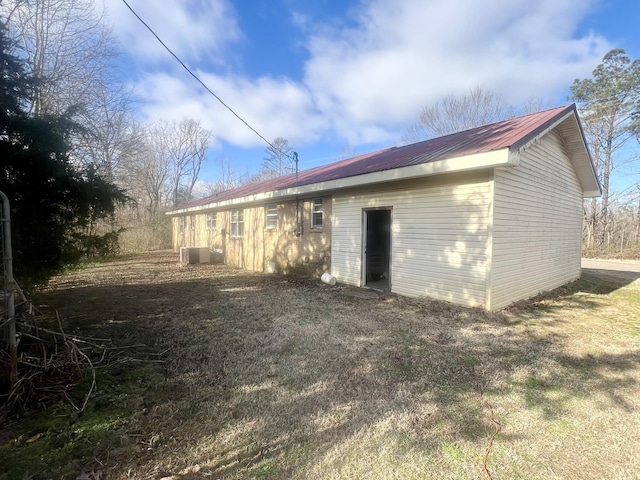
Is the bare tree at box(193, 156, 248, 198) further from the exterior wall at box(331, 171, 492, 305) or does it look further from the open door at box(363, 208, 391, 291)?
the exterior wall at box(331, 171, 492, 305)

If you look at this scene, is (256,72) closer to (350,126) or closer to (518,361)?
(518,361)

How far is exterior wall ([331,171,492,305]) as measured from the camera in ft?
18.7

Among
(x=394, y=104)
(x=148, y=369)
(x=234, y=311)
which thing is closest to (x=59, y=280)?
(x=234, y=311)

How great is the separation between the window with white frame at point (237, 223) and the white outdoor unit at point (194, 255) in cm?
160

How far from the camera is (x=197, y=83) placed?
7.73m

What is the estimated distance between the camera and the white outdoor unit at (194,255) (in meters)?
13.0

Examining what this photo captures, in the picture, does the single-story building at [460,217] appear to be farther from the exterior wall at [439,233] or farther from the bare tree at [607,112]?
the bare tree at [607,112]

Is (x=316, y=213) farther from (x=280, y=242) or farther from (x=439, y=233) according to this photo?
(x=439, y=233)

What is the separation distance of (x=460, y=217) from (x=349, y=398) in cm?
447

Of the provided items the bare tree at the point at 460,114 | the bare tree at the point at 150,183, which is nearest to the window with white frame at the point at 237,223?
the bare tree at the point at 150,183

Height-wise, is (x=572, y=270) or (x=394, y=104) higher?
(x=394, y=104)

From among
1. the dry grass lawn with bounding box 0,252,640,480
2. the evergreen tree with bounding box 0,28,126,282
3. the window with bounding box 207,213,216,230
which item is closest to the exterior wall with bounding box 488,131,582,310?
the dry grass lawn with bounding box 0,252,640,480

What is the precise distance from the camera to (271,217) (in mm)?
11211

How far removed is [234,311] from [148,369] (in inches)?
95.8
